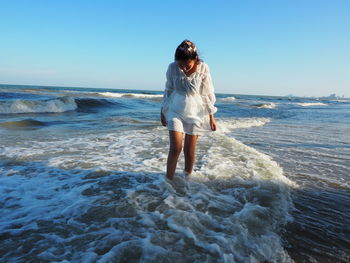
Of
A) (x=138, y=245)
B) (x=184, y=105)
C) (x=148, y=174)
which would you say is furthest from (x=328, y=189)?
(x=138, y=245)

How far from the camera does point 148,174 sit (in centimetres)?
403

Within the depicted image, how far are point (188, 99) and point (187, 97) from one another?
0.09 ft

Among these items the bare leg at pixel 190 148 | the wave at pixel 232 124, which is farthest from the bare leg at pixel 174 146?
the wave at pixel 232 124

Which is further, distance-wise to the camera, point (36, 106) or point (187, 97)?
point (36, 106)

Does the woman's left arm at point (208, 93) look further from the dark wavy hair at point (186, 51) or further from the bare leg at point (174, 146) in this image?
the bare leg at point (174, 146)

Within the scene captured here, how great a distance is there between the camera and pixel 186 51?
120 inches

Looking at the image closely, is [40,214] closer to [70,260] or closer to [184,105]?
[70,260]

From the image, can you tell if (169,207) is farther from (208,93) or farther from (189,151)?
(208,93)

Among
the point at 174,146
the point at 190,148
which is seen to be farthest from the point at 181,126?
the point at 190,148

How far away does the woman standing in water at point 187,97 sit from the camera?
3.14 meters

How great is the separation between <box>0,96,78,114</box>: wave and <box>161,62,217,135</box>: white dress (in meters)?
13.5

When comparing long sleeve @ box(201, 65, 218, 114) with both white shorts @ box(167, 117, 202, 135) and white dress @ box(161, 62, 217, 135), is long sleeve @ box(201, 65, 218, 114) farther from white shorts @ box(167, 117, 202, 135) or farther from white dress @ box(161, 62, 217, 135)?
white shorts @ box(167, 117, 202, 135)

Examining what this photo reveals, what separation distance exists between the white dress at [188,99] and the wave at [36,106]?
13538 millimetres

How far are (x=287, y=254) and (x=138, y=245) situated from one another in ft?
4.11
